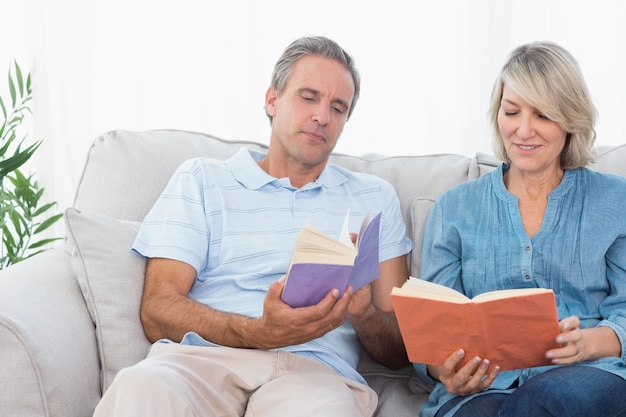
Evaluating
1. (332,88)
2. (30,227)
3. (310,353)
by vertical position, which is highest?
(332,88)

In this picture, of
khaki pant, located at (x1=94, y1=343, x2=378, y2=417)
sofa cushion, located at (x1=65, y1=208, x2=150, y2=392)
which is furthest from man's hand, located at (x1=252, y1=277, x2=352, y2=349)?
sofa cushion, located at (x1=65, y1=208, x2=150, y2=392)

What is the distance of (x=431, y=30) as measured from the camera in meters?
2.89

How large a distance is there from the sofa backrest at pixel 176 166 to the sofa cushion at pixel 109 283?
0.72ft

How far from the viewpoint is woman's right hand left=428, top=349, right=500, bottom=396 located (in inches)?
59.4

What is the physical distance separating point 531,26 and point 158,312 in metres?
1.82

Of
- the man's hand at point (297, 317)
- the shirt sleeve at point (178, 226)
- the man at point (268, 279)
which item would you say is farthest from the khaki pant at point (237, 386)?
the shirt sleeve at point (178, 226)

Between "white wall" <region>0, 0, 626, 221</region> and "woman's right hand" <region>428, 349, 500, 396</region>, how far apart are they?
145 cm

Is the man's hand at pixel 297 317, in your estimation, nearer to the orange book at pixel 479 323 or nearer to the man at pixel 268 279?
the man at pixel 268 279

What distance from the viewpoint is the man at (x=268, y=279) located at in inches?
60.7

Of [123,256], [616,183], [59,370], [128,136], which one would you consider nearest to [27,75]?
[128,136]

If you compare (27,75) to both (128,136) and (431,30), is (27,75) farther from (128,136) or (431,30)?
(431,30)

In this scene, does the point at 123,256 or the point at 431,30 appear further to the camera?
the point at 431,30

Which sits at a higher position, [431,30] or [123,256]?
[431,30]

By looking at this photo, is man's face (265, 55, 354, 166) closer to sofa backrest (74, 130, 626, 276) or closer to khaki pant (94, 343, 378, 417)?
sofa backrest (74, 130, 626, 276)
